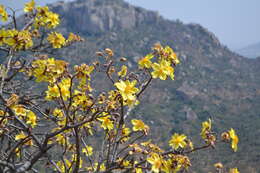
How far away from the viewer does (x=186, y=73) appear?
214 ft

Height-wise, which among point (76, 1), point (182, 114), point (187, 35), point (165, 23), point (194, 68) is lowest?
point (182, 114)

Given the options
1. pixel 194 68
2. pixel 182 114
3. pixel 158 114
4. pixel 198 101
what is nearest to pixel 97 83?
pixel 158 114

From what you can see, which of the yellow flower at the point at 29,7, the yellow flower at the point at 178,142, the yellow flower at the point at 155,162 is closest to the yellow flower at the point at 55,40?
the yellow flower at the point at 29,7

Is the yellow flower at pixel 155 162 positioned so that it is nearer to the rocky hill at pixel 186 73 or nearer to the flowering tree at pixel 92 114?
the flowering tree at pixel 92 114

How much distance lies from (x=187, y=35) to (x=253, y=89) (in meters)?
28.8

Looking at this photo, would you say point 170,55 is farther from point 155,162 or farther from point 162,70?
point 155,162

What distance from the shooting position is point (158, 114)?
50.3 m

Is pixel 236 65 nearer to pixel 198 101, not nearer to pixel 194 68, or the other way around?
pixel 194 68

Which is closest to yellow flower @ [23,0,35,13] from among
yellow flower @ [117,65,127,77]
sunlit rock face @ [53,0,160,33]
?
yellow flower @ [117,65,127,77]

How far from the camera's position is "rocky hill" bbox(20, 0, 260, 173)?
4338cm

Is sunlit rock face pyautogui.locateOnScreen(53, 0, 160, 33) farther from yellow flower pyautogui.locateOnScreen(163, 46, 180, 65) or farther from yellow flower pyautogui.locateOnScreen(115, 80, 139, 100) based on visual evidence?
yellow flower pyautogui.locateOnScreen(115, 80, 139, 100)

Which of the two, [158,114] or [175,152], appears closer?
[175,152]

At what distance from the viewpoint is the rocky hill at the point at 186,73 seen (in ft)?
142

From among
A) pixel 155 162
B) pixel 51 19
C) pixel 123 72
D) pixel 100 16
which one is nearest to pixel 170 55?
pixel 123 72
